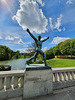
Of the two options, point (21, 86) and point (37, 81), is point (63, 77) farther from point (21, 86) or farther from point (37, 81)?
point (21, 86)

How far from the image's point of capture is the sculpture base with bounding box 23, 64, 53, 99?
179 cm

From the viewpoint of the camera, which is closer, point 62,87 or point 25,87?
point 25,87

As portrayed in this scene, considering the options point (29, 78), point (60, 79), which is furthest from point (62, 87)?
point (29, 78)

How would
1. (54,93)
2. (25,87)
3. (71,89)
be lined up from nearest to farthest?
(25,87) < (54,93) < (71,89)

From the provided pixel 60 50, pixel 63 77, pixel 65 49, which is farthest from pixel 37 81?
pixel 60 50

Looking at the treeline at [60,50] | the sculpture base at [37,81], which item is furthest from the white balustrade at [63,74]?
the treeline at [60,50]

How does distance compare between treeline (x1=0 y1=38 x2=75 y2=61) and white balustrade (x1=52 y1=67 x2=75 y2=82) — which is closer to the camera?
white balustrade (x1=52 y1=67 x2=75 y2=82)

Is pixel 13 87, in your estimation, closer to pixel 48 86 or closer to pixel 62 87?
pixel 48 86

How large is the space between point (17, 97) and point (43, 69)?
1256mm

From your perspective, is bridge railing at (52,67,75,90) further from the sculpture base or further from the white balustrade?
the sculpture base

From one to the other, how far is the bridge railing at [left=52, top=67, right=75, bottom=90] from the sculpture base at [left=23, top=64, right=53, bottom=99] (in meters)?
0.45

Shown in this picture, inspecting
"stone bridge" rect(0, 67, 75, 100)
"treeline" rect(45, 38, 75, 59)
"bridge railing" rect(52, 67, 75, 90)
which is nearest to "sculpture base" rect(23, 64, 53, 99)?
"stone bridge" rect(0, 67, 75, 100)

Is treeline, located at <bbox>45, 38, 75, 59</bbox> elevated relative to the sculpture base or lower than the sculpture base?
elevated

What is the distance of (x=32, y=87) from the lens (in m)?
1.81
